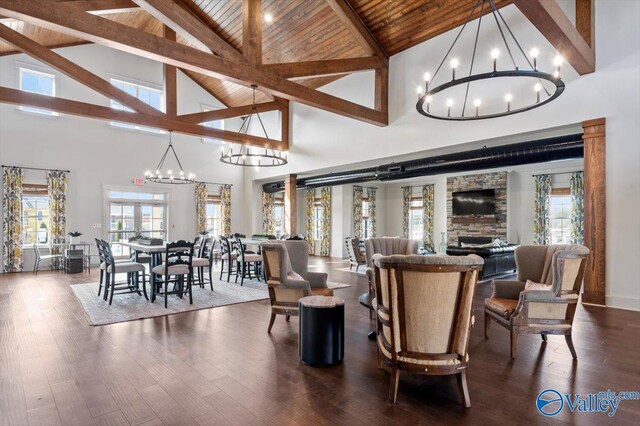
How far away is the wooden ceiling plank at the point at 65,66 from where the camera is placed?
5.78m

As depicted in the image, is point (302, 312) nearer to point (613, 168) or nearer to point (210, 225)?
point (613, 168)

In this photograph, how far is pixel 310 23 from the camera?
309 inches

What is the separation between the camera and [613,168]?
5.32 m

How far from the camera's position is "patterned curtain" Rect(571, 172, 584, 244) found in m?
9.15

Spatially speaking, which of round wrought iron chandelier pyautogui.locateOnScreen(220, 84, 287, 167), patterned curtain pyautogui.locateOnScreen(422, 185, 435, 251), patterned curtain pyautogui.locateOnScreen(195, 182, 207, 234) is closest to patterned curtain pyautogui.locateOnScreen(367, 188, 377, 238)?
patterned curtain pyautogui.locateOnScreen(422, 185, 435, 251)

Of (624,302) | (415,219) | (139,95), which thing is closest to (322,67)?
(624,302)

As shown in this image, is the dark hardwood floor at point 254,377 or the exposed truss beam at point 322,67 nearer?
the dark hardwood floor at point 254,377

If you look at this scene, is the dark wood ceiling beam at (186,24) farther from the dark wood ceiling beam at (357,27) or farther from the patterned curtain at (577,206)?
the patterned curtain at (577,206)

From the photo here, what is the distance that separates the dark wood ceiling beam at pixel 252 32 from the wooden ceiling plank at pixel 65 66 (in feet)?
10.2

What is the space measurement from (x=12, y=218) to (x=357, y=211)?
10121 millimetres

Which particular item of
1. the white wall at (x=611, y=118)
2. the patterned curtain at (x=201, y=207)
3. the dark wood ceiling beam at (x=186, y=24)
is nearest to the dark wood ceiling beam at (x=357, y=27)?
the white wall at (x=611, y=118)

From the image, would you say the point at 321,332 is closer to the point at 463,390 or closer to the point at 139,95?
the point at 463,390

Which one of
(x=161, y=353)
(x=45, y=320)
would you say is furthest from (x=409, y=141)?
(x=45, y=320)

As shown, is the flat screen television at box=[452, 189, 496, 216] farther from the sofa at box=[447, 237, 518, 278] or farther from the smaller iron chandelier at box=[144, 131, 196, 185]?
the smaller iron chandelier at box=[144, 131, 196, 185]
